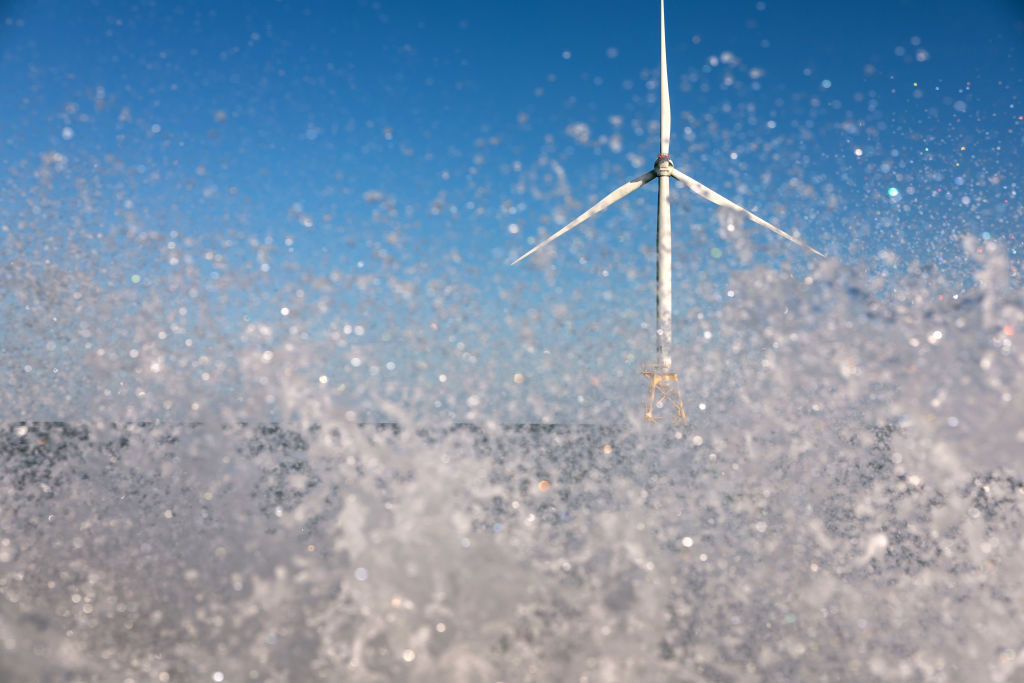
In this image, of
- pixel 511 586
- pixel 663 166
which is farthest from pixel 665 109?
pixel 511 586

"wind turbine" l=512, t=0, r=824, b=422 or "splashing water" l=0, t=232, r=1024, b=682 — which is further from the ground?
"wind turbine" l=512, t=0, r=824, b=422

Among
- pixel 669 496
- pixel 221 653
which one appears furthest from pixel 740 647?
pixel 669 496

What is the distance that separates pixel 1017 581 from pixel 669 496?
40.4 ft

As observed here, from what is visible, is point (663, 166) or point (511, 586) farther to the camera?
point (663, 166)

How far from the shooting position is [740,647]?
8086 mm

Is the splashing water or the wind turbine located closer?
the splashing water

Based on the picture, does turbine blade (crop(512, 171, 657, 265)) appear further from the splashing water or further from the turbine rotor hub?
the splashing water

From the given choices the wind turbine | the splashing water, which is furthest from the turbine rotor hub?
the splashing water

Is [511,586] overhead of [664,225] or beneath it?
beneath

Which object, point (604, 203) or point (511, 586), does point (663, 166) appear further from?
point (511, 586)

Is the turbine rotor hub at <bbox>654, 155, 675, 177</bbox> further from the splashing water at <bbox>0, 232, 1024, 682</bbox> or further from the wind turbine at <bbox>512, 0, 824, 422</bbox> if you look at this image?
the splashing water at <bbox>0, 232, 1024, 682</bbox>

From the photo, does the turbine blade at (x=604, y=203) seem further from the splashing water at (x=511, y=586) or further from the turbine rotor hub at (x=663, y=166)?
the splashing water at (x=511, y=586)

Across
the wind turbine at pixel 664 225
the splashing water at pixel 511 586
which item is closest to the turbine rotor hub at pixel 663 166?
the wind turbine at pixel 664 225

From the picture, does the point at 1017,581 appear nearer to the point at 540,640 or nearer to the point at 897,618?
the point at 897,618
